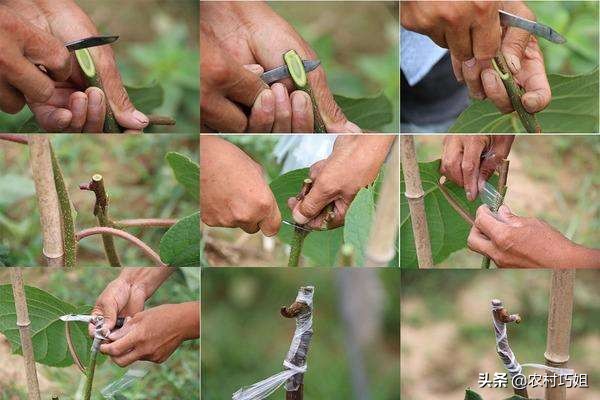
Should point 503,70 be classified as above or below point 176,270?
above

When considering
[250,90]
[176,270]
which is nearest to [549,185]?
[250,90]

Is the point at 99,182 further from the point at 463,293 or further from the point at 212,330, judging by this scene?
the point at 463,293

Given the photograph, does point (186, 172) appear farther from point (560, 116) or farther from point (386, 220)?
point (560, 116)

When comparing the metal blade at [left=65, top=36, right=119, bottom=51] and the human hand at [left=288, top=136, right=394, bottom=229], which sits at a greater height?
the metal blade at [left=65, top=36, right=119, bottom=51]

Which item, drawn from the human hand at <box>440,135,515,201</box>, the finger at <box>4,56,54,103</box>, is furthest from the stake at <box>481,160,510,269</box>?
the finger at <box>4,56,54,103</box>

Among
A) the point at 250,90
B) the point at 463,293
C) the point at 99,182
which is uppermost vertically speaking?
the point at 250,90

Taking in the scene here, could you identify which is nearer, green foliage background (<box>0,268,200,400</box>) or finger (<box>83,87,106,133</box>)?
finger (<box>83,87,106,133</box>)

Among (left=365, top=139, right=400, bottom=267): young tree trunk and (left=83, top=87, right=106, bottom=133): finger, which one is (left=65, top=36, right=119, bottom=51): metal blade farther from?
(left=365, top=139, right=400, bottom=267): young tree trunk
